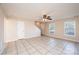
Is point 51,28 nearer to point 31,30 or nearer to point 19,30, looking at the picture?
point 31,30

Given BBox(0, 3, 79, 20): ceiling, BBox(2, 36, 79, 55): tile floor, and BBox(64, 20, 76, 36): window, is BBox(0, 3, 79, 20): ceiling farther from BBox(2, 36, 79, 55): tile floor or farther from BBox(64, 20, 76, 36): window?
BBox(2, 36, 79, 55): tile floor

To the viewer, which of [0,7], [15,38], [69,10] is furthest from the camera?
[15,38]

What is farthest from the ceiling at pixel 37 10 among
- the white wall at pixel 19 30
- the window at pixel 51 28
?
the window at pixel 51 28

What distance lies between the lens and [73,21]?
1856mm

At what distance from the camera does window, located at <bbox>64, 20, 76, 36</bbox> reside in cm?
184

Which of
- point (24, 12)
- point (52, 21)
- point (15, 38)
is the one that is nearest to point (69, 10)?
point (52, 21)

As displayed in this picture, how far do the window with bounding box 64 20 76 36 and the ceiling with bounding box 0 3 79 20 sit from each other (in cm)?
16

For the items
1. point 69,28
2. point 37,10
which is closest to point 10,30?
point 37,10

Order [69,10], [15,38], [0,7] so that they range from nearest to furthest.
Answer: [0,7], [69,10], [15,38]

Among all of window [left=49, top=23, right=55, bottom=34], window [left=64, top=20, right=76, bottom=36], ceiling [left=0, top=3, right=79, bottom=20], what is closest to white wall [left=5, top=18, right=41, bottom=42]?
ceiling [left=0, top=3, right=79, bottom=20]

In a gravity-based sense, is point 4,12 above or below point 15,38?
above

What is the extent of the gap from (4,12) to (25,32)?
1.86 ft

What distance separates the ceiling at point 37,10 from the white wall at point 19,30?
0.36 feet

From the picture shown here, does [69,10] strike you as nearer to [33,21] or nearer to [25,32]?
[33,21]
